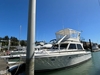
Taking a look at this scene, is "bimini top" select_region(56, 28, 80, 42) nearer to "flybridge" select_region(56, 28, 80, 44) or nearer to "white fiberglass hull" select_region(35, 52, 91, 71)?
"flybridge" select_region(56, 28, 80, 44)

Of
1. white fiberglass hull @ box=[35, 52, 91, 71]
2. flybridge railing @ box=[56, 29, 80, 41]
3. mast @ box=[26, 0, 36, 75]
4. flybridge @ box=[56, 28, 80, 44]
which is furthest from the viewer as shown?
flybridge railing @ box=[56, 29, 80, 41]

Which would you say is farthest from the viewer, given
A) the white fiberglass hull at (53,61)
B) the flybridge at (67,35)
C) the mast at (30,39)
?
the flybridge at (67,35)

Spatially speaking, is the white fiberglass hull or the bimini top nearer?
the white fiberglass hull

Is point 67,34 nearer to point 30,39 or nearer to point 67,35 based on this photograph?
point 67,35

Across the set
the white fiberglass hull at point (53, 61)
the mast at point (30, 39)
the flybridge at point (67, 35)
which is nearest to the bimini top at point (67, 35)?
the flybridge at point (67, 35)

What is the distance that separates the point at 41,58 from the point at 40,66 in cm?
71

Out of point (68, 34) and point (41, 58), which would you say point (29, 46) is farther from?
point (68, 34)

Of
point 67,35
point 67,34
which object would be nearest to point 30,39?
point 67,35

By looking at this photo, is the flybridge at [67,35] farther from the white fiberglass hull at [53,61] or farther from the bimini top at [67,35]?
the white fiberglass hull at [53,61]

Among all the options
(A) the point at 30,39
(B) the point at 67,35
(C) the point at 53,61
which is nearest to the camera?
(A) the point at 30,39

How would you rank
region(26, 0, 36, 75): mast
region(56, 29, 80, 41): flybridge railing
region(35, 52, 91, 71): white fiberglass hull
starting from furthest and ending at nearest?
region(56, 29, 80, 41): flybridge railing
region(35, 52, 91, 71): white fiberglass hull
region(26, 0, 36, 75): mast

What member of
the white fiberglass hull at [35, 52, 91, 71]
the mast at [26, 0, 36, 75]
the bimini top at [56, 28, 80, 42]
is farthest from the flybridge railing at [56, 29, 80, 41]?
the mast at [26, 0, 36, 75]

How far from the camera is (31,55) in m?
3.89

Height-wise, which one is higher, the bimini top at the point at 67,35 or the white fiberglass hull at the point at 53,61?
the bimini top at the point at 67,35
